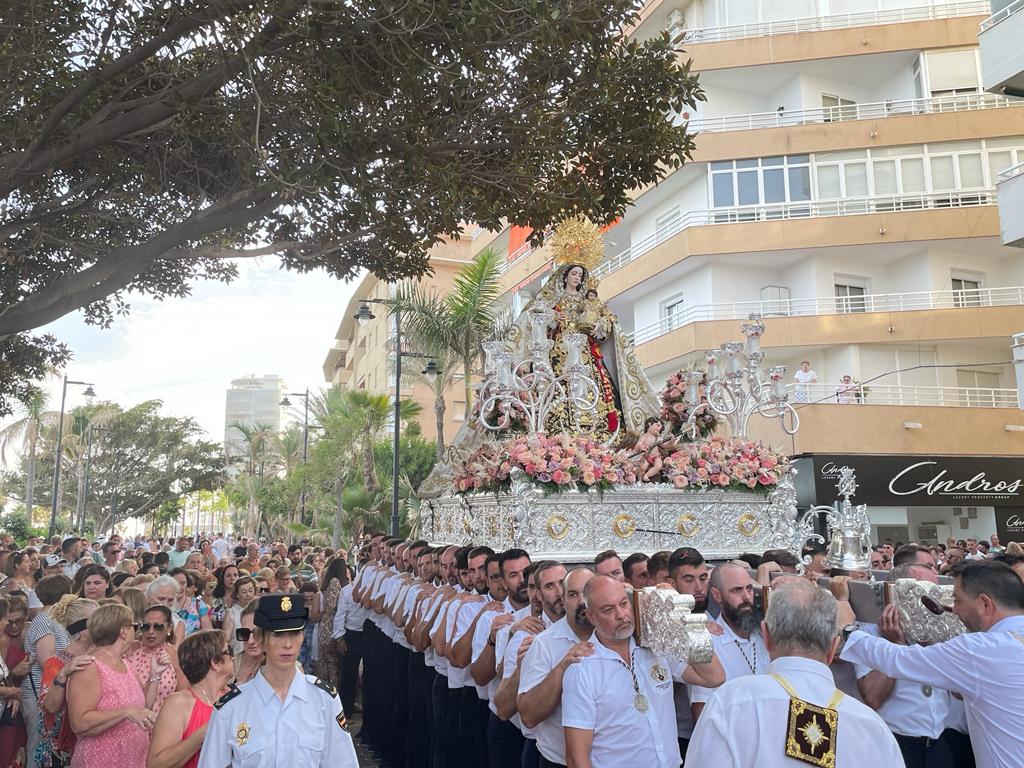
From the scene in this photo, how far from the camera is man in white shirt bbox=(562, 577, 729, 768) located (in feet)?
12.1

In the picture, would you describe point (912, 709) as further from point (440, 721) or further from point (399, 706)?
point (399, 706)

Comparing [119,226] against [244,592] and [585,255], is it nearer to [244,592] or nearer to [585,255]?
[244,592]

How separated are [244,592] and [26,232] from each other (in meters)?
5.10

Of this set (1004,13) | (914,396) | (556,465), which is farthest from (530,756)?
(914,396)

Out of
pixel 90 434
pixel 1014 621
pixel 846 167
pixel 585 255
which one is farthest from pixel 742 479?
pixel 90 434

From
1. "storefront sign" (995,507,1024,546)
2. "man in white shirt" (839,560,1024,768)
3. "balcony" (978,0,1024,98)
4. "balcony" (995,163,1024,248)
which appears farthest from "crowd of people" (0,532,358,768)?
"storefront sign" (995,507,1024,546)

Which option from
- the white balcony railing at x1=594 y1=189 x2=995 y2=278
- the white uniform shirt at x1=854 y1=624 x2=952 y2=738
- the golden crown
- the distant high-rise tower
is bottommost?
the white uniform shirt at x1=854 y1=624 x2=952 y2=738

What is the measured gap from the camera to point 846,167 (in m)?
24.5

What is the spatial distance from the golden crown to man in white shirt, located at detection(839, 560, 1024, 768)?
9.21 m

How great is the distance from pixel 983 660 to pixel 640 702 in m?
1.37

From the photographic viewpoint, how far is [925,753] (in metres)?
4.05

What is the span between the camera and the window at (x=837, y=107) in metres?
25.4

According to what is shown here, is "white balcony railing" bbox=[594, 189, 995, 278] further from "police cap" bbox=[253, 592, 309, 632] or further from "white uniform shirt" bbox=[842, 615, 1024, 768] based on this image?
"police cap" bbox=[253, 592, 309, 632]

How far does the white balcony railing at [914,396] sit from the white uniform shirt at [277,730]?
2106 centimetres
